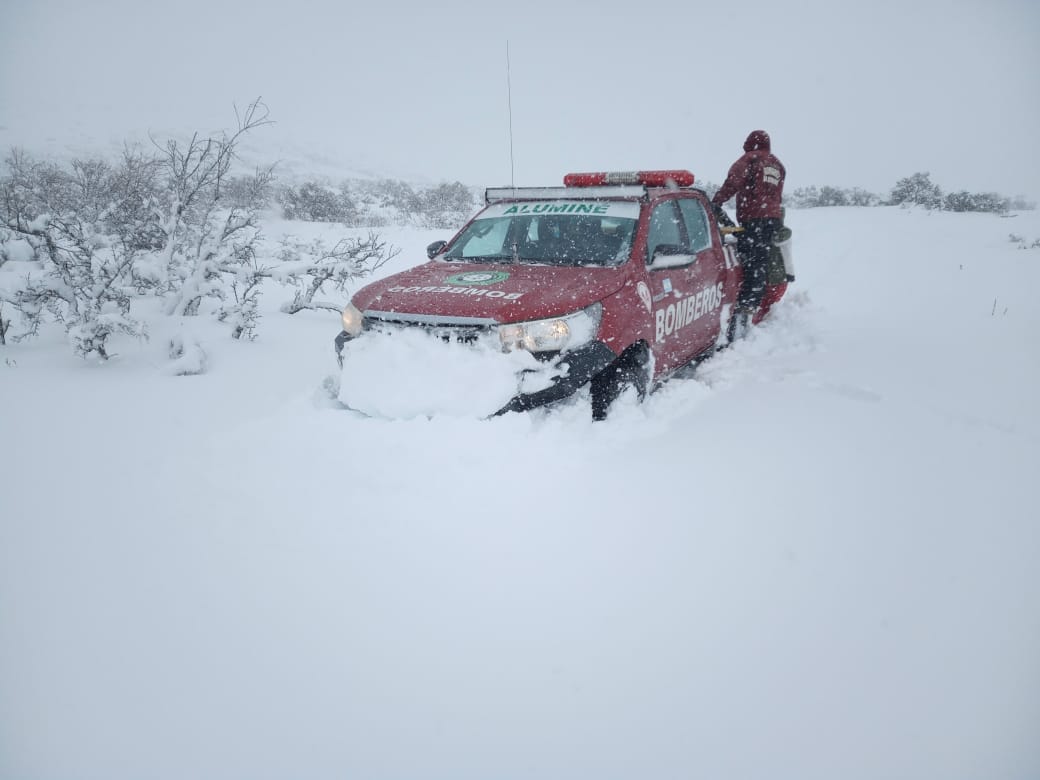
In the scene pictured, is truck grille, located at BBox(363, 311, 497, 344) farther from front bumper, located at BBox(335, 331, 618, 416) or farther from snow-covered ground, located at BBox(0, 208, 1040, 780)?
snow-covered ground, located at BBox(0, 208, 1040, 780)

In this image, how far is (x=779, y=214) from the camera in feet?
20.1

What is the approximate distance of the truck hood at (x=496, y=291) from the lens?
3.45m

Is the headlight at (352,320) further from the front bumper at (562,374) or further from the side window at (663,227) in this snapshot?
the side window at (663,227)

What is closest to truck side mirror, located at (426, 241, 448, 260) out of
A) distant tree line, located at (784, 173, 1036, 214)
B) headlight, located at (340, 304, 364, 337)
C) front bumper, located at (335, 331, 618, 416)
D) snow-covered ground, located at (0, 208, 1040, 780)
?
headlight, located at (340, 304, 364, 337)

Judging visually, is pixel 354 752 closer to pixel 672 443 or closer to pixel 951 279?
pixel 672 443

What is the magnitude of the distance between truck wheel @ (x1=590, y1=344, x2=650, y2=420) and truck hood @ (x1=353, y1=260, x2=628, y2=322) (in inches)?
18.7

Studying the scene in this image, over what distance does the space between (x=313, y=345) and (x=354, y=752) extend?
15.4 ft

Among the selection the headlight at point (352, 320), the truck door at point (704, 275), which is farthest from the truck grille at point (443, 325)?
the truck door at point (704, 275)

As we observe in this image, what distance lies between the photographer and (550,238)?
448 centimetres

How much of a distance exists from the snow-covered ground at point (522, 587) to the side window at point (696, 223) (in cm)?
161

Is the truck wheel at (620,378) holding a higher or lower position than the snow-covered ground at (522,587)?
higher

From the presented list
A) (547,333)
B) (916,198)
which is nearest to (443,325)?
(547,333)

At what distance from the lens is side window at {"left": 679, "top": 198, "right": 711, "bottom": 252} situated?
16.4ft

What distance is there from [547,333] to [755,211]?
12.7 feet
